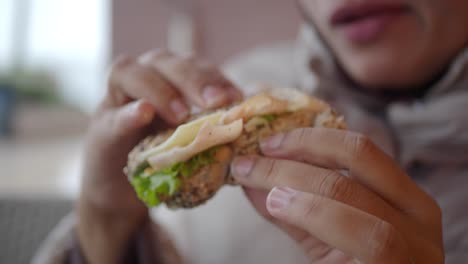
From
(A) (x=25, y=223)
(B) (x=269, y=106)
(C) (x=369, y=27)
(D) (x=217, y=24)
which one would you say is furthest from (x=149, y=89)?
(D) (x=217, y=24)

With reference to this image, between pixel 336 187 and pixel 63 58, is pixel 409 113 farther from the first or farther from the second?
pixel 63 58

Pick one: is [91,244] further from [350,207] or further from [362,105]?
[362,105]

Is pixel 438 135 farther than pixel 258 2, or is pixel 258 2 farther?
pixel 258 2

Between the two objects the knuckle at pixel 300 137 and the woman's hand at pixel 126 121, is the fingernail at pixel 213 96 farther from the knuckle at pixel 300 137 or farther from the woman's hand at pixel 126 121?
the knuckle at pixel 300 137

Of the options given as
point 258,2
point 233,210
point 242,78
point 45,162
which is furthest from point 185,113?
point 45,162

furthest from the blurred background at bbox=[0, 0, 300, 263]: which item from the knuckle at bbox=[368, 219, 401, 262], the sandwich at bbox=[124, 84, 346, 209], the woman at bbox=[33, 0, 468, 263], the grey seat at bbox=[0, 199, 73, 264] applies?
the knuckle at bbox=[368, 219, 401, 262]

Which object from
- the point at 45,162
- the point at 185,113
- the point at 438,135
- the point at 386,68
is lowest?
the point at 438,135

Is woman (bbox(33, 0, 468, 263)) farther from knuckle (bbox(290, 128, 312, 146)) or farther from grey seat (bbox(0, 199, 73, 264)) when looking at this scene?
grey seat (bbox(0, 199, 73, 264))

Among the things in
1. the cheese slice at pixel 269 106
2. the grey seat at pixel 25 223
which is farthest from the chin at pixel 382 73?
the grey seat at pixel 25 223
